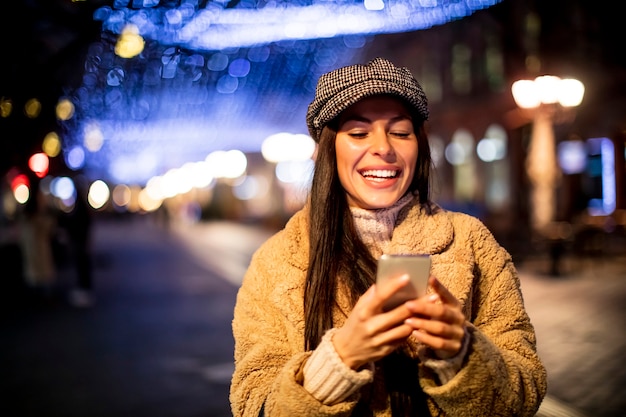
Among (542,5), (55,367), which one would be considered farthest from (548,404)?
(542,5)

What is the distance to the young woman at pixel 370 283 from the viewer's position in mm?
1646

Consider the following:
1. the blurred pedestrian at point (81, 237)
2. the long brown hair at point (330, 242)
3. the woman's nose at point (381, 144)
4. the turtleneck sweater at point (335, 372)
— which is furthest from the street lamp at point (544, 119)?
the turtleneck sweater at point (335, 372)

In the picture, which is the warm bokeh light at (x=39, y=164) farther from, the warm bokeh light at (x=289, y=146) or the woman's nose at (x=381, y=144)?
the warm bokeh light at (x=289, y=146)

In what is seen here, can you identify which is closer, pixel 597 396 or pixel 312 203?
pixel 312 203

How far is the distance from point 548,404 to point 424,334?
4.92 meters

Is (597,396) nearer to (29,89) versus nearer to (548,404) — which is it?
(548,404)

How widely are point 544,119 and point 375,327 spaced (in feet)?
47.2

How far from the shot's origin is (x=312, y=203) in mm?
2021

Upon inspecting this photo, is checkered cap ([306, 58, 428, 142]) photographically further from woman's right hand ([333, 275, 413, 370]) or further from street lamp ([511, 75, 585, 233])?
street lamp ([511, 75, 585, 233])

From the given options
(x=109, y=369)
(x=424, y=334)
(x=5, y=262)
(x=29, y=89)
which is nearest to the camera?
(x=424, y=334)

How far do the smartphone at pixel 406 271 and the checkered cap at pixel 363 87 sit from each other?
581mm

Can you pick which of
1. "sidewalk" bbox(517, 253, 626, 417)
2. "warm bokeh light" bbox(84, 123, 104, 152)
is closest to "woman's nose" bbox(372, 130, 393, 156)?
"sidewalk" bbox(517, 253, 626, 417)

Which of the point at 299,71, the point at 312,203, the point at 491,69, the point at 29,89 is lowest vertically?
the point at 312,203

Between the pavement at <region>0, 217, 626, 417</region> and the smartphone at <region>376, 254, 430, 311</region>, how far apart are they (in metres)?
4.65
